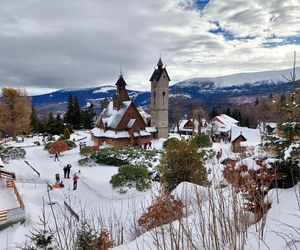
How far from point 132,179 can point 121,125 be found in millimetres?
16917

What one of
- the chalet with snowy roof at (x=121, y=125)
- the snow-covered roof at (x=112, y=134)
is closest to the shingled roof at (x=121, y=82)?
the chalet with snowy roof at (x=121, y=125)

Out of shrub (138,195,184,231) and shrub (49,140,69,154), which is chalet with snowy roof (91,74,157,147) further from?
shrub (138,195,184,231)

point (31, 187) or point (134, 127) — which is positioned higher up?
point (134, 127)

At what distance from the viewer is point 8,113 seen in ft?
125

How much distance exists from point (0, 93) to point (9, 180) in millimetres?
26108

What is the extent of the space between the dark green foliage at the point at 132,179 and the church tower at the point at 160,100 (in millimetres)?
23393

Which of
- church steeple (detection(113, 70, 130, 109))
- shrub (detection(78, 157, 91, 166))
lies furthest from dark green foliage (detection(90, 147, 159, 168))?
church steeple (detection(113, 70, 130, 109))

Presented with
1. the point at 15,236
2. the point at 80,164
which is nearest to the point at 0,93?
the point at 80,164

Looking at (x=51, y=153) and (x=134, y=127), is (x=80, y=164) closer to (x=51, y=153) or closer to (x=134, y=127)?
(x=51, y=153)

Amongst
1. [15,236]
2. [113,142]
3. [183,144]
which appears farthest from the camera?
[113,142]

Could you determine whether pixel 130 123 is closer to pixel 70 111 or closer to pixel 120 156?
pixel 120 156

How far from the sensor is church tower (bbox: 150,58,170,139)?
39969 millimetres

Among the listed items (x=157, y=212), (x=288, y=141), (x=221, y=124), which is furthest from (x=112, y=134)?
(x=221, y=124)

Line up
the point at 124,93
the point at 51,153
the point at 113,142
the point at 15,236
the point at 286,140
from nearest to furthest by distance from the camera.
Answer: the point at 286,140
the point at 15,236
the point at 51,153
the point at 113,142
the point at 124,93
